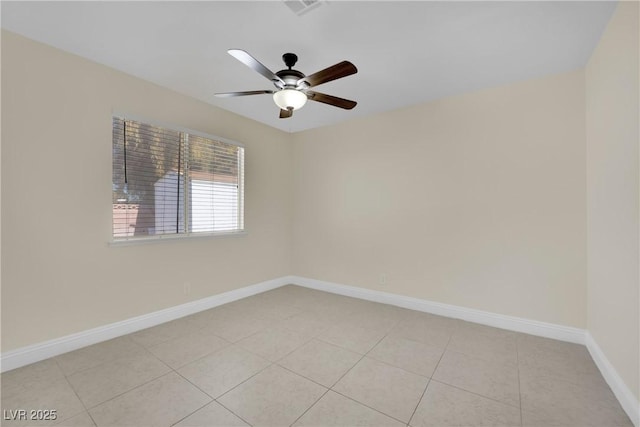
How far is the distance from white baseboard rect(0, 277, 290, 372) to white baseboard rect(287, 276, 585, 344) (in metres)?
1.67

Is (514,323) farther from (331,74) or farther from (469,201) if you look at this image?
(331,74)

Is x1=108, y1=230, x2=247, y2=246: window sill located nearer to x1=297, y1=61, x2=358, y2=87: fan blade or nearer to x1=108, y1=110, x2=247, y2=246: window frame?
x1=108, y1=110, x2=247, y2=246: window frame

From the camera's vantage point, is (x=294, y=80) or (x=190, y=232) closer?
(x=294, y=80)

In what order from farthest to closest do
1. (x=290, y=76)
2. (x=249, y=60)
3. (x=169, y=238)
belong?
1. (x=169, y=238)
2. (x=290, y=76)
3. (x=249, y=60)

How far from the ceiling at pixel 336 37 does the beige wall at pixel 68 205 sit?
0.81 ft

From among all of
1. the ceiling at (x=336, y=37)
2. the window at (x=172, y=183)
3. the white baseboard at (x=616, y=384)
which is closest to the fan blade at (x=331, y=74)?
→ the ceiling at (x=336, y=37)

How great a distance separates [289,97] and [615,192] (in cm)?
253

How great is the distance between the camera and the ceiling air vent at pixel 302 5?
5.90ft

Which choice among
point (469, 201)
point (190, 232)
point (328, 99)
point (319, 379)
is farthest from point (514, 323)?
point (190, 232)

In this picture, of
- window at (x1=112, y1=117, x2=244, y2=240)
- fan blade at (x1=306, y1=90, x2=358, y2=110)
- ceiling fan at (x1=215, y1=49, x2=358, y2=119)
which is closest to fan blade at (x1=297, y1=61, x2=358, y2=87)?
ceiling fan at (x1=215, y1=49, x2=358, y2=119)

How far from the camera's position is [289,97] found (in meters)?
2.21

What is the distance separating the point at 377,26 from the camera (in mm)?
2059

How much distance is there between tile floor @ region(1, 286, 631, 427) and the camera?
1.67 m

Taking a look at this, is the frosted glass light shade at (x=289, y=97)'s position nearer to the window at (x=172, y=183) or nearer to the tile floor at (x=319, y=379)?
the window at (x=172, y=183)
